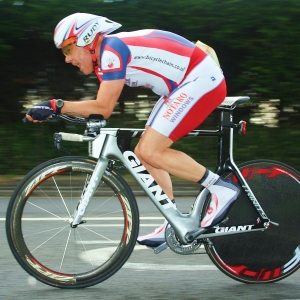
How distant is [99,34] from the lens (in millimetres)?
4418

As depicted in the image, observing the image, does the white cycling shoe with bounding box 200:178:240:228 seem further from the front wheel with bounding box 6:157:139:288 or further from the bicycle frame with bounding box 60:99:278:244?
the front wheel with bounding box 6:157:139:288

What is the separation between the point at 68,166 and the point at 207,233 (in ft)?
3.01

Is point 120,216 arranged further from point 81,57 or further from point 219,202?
point 81,57

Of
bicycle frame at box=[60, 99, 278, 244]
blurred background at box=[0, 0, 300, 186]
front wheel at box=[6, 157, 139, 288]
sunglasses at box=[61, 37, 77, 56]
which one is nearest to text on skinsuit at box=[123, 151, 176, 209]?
bicycle frame at box=[60, 99, 278, 244]

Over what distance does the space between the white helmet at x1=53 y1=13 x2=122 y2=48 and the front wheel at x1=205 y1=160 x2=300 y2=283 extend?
122cm

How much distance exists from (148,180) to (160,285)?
69 cm

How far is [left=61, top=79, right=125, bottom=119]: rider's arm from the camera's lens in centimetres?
432

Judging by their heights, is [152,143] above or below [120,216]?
above

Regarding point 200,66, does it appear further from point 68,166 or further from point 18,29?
point 18,29

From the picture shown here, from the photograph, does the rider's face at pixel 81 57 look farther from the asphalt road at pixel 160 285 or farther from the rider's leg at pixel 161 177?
the asphalt road at pixel 160 285

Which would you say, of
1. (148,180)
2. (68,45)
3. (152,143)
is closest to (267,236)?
(148,180)

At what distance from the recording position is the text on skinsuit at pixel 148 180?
4543 mm

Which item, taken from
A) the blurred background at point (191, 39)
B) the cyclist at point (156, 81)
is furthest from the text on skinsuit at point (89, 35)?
the blurred background at point (191, 39)

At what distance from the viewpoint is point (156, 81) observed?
4.52 m
